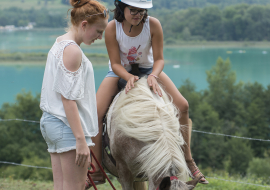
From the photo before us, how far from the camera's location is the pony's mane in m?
1.61

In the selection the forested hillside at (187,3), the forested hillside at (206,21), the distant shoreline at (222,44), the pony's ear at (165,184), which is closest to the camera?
the pony's ear at (165,184)

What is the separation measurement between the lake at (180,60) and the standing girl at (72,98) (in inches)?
1511

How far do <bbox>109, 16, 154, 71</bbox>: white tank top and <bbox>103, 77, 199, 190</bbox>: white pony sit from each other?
36cm

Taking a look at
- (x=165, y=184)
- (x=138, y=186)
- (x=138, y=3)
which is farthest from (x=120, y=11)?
(x=138, y=186)

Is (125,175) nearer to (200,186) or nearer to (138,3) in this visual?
(138,3)

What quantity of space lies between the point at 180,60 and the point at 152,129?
63.2 metres

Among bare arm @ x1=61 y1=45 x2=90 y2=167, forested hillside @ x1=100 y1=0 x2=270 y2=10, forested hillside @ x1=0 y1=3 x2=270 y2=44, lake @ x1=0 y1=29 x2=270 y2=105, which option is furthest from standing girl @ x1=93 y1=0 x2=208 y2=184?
forested hillside @ x1=100 y1=0 x2=270 y2=10

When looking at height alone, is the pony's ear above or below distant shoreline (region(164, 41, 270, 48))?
above

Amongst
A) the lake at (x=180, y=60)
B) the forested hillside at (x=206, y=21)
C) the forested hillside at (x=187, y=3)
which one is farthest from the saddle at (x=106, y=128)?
the forested hillside at (x=187, y=3)

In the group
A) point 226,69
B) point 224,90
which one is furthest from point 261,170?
point 226,69

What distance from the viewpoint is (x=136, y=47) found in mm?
2338

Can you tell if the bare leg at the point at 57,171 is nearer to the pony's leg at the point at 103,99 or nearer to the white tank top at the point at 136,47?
the pony's leg at the point at 103,99

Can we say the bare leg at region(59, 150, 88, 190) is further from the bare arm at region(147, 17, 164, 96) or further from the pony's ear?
the bare arm at region(147, 17, 164, 96)

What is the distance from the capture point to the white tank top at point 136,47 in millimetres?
2297
